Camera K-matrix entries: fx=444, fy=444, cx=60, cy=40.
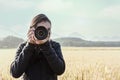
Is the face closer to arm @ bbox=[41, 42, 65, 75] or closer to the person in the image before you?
the person

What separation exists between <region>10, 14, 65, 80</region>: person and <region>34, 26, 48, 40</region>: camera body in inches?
0.9

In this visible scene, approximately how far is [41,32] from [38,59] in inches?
10.4

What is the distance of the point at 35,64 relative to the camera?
362 cm

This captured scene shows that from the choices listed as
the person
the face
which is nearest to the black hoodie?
the person

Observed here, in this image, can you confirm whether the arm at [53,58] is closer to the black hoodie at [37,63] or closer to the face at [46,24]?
the black hoodie at [37,63]

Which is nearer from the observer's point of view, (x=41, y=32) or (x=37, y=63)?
(x=41, y=32)

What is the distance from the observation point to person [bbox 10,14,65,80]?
350cm

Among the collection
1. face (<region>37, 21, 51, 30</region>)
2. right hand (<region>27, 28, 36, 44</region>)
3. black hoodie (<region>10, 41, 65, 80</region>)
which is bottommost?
black hoodie (<region>10, 41, 65, 80</region>)

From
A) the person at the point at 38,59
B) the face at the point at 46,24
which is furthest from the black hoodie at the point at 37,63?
the face at the point at 46,24

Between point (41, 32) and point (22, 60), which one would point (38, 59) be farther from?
point (41, 32)

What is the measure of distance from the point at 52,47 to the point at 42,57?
0.13m

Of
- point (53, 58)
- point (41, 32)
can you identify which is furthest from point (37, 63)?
point (41, 32)

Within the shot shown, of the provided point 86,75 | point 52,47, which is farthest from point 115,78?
point 52,47

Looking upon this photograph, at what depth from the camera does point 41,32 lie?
3.47 metres
